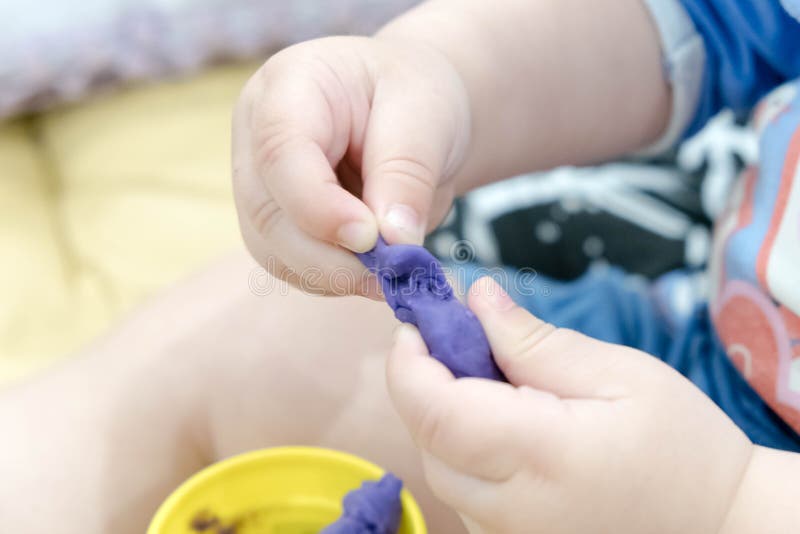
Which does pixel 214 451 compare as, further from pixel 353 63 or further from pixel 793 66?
pixel 793 66

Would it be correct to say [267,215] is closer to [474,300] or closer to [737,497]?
[474,300]

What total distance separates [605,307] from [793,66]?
0.24 m

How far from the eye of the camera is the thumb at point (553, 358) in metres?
0.39

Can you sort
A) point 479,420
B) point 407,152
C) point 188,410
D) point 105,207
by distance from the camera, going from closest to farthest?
1. point 479,420
2. point 407,152
3. point 188,410
4. point 105,207

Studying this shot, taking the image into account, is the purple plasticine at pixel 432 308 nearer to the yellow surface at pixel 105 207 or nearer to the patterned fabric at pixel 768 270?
the patterned fabric at pixel 768 270

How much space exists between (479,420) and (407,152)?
170 millimetres

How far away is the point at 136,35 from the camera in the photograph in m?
0.93

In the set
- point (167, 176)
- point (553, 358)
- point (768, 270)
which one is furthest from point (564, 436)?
point (167, 176)

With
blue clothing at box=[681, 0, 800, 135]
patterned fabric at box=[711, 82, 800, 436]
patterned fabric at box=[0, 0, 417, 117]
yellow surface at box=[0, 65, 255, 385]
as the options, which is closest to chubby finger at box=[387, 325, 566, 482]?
patterned fabric at box=[711, 82, 800, 436]

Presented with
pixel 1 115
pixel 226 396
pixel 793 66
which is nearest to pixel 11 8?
pixel 1 115

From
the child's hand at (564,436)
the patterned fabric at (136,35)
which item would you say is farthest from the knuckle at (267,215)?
the patterned fabric at (136,35)

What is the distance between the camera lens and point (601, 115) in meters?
0.70

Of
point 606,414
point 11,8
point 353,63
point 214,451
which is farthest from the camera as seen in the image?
point 11,8

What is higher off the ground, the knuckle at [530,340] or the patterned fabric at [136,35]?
the knuckle at [530,340]
